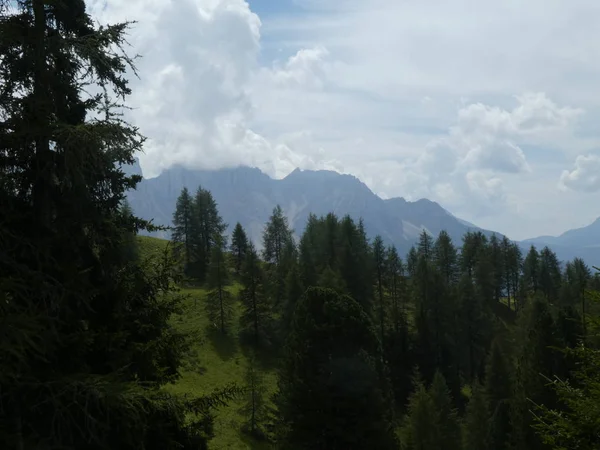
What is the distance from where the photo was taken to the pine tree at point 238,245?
77812mm

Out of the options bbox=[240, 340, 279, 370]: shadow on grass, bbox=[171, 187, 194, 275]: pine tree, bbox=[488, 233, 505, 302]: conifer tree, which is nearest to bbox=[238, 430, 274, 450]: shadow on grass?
bbox=[240, 340, 279, 370]: shadow on grass

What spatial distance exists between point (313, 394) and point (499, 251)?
80.8 metres

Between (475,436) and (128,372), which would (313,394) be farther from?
(475,436)

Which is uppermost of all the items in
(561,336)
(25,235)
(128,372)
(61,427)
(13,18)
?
(13,18)

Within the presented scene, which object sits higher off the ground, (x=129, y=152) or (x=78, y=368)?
(x=129, y=152)

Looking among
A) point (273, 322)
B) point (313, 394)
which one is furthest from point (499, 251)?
point (313, 394)

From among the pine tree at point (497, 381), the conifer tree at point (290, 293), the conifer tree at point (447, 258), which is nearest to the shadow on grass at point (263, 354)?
the conifer tree at point (290, 293)

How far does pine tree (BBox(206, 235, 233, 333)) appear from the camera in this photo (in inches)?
2442

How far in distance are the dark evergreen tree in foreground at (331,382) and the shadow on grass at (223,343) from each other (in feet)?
124

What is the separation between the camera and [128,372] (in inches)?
326

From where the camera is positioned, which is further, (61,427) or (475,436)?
(475,436)

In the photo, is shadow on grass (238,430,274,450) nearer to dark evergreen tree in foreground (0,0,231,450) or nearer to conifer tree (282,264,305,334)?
conifer tree (282,264,305,334)

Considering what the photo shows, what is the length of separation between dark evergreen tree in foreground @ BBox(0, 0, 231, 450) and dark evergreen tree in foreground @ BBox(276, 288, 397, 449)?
397 inches

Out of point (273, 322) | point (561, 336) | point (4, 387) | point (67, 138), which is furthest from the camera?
point (273, 322)
